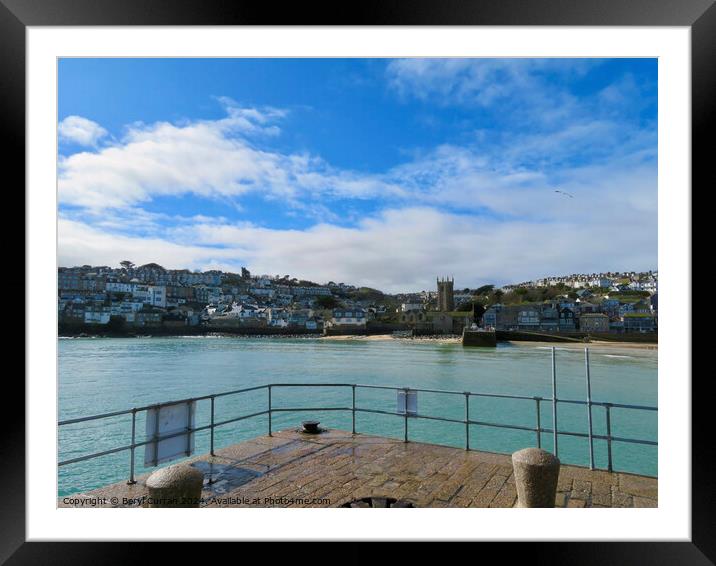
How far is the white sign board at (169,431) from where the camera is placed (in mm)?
3605

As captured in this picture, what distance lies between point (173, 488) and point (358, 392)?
21.5 meters

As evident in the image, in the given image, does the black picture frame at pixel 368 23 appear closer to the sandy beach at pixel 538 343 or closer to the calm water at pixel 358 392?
the calm water at pixel 358 392

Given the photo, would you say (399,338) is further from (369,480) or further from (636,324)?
(369,480)

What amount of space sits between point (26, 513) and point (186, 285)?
71.8 metres

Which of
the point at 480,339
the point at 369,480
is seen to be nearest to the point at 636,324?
the point at 480,339

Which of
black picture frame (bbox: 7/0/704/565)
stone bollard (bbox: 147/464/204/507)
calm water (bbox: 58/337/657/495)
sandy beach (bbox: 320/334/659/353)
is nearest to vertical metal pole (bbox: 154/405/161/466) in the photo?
stone bollard (bbox: 147/464/204/507)

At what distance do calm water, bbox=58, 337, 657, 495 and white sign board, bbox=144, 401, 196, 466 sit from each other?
440 centimetres

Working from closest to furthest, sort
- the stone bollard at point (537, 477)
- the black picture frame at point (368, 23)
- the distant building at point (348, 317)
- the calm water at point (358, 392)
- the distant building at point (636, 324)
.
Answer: the black picture frame at point (368, 23) < the stone bollard at point (537, 477) < the calm water at point (358, 392) < the distant building at point (636, 324) < the distant building at point (348, 317)

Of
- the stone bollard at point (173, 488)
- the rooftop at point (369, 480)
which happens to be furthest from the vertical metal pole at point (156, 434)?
the stone bollard at point (173, 488)

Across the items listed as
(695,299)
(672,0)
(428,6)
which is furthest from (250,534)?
(672,0)

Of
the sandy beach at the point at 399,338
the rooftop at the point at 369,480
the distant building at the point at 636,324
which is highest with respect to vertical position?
the rooftop at the point at 369,480

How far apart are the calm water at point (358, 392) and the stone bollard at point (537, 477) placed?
2936 millimetres

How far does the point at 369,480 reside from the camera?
3.76 m

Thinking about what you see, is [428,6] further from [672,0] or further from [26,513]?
[26,513]
